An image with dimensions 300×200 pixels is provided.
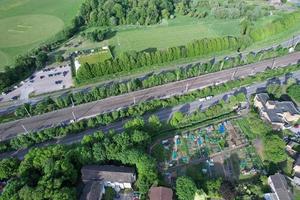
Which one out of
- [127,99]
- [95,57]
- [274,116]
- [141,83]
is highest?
[95,57]

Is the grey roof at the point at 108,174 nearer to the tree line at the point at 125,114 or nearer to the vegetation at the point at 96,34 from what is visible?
the tree line at the point at 125,114

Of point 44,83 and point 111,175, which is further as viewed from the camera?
point 44,83

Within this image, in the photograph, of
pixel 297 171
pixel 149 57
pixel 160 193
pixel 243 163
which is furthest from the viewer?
pixel 149 57

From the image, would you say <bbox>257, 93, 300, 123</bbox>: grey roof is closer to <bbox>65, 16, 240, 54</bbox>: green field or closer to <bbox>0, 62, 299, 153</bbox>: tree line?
<bbox>0, 62, 299, 153</bbox>: tree line

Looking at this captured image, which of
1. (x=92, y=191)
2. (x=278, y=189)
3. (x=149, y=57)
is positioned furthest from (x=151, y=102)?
(x=278, y=189)

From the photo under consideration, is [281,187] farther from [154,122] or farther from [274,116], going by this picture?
[154,122]

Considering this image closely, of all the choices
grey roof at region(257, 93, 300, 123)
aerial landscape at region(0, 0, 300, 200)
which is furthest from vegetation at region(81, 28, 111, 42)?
grey roof at region(257, 93, 300, 123)

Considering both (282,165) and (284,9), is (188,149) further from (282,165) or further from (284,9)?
(284,9)
